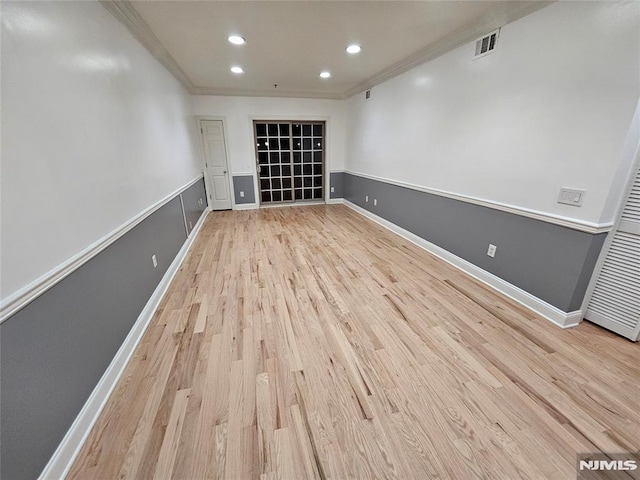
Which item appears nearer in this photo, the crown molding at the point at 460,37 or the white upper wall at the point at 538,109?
the white upper wall at the point at 538,109

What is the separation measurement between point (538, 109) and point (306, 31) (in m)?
2.27

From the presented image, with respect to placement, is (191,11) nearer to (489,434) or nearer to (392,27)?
(392,27)

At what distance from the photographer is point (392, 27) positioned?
8.52ft

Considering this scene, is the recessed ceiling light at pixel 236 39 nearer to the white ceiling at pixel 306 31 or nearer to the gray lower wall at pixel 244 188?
the white ceiling at pixel 306 31

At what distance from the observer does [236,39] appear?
2846 millimetres

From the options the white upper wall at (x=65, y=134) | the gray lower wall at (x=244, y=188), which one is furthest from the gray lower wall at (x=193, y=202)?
the white upper wall at (x=65, y=134)

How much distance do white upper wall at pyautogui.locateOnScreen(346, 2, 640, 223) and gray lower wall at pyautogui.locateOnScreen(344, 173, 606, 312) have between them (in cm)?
16

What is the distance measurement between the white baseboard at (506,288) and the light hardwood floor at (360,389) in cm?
9

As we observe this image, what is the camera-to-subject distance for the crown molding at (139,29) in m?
2.01

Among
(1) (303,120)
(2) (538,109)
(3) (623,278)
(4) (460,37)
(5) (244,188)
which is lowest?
(3) (623,278)

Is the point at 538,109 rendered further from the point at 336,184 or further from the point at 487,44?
the point at 336,184

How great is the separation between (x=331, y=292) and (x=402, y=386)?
1153 millimetres

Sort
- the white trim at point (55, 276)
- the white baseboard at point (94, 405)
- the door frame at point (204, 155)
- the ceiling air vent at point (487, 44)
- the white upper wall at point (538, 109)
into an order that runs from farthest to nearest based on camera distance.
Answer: the door frame at point (204, 155) < the ceiling air vent at point (487, 44) < the white upper wall at point (538, 109) < the white baseboard at point (94, 405) < the white trim at point (55, 276)

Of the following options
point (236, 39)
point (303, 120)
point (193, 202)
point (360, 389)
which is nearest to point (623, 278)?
point (360, 389)
